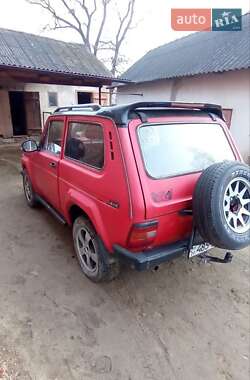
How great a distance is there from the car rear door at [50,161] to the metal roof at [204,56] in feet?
24.0

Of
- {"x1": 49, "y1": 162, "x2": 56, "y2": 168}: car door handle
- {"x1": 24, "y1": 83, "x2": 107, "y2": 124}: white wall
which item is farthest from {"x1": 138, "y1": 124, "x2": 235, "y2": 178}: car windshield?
{"x1": 24, "y1": 83, "x2": 107, "y2": 124}: white wall

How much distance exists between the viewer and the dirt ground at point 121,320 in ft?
6.33

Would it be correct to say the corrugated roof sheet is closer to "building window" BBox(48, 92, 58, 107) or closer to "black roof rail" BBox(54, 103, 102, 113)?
"building window" BBox(48, 92, 58, 107)

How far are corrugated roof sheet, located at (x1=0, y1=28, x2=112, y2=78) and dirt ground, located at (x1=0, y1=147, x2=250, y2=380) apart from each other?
296 inches

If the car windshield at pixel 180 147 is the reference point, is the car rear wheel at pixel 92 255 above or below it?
below

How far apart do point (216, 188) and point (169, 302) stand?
1.30m

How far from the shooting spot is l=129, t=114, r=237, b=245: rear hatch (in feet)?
6.68

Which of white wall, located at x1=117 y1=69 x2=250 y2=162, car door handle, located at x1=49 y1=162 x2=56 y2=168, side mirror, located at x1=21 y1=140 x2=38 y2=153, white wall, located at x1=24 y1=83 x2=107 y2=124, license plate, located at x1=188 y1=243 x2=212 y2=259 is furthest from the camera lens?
white wall, located at x1=24 y1=83 x2=107 y2=124

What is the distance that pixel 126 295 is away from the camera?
2.64 metres

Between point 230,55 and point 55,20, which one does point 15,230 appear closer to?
point 230,55

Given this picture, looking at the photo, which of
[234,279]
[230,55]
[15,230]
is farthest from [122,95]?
[234,279]
